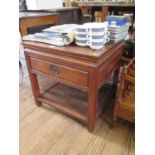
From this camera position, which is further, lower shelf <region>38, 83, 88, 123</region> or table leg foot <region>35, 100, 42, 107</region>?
table leg foot <region>35, 100, 42, 107</region>

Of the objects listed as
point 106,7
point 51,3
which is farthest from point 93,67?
point 51,3

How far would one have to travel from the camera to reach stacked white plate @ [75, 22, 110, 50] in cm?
79

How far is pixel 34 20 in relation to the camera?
150cm

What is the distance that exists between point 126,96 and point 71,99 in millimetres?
540

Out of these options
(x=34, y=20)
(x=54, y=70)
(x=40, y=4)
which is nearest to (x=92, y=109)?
(x=54, y=70)

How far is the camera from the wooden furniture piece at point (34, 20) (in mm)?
1394

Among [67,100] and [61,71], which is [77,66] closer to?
[61,71]

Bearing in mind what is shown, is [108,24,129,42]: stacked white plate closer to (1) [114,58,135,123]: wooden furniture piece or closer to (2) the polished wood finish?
(1) [114,58,135,123]: wooden furniture piece

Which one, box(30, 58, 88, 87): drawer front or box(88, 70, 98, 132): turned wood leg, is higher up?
box(30, 58, 88, 87): drawer front

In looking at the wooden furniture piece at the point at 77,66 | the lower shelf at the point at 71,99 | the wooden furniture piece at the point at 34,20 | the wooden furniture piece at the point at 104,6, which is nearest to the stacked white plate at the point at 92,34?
the wooden furniture piece at the point at 77,66

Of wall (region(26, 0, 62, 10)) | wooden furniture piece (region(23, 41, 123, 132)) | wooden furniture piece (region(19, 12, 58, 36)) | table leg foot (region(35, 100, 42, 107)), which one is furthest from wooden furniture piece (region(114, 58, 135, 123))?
wall (region(26, 0, 62, 10))

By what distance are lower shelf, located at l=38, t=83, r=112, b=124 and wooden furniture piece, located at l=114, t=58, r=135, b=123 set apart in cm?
20
